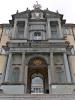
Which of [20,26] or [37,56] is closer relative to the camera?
[37,56]

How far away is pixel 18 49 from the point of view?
70.8 feet

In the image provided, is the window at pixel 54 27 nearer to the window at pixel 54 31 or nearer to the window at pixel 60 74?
the window at pixel 54 31

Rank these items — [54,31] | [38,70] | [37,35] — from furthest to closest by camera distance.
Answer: [54,31], [37,35], [38,70]

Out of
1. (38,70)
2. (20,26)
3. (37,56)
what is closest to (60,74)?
(37,56)

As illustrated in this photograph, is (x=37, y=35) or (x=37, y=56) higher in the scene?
(x=37, y=35)

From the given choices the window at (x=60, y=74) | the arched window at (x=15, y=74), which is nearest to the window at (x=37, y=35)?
the window at (x=60, y=74)

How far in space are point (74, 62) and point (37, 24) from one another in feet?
27.2

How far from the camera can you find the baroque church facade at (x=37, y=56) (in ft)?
59.4

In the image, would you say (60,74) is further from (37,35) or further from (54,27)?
(54,27)

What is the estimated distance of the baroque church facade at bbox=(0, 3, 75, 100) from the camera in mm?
18109

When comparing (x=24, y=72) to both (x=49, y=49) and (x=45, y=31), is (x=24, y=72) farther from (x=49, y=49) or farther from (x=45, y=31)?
(x=45, y=31)

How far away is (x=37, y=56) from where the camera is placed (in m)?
21.7

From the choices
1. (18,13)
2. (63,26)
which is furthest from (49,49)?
(18,13)

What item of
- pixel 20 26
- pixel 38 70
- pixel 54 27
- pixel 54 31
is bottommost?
pixel 38 70
